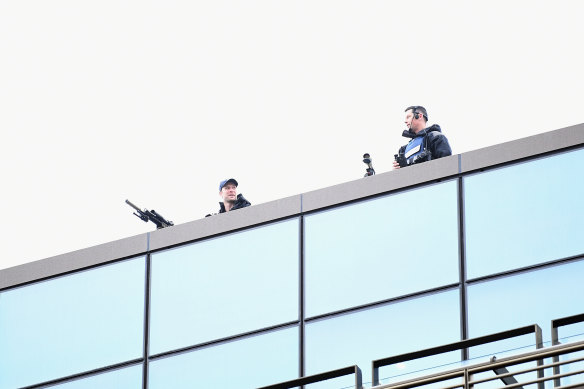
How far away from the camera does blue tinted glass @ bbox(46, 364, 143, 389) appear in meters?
19.4

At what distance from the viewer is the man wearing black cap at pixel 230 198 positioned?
20.3 meters

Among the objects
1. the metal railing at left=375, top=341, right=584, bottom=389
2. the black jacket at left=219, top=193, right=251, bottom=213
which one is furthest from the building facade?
the metal railing at left=375, top=341, right=584, bottom=389

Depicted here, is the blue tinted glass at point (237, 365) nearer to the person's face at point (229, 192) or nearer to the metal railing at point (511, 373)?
the person's face at point (229, 192)

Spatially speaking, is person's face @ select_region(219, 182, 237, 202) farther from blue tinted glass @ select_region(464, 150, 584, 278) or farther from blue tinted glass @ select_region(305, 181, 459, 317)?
blue tinted glass @ select_region(464, 150, 584, 278)

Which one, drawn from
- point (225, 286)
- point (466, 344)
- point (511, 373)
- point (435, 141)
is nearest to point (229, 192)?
point (225, 286)

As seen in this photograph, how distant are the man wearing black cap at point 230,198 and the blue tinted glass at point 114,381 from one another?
256cm

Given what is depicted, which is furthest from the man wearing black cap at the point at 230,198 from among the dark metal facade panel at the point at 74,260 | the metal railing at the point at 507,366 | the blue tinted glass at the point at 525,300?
the metal railing at the point at 507,366

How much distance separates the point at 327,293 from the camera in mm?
18562

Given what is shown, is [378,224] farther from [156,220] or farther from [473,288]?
[156,220]

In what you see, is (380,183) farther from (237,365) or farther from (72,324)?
(72,324)

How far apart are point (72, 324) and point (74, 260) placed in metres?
0.95

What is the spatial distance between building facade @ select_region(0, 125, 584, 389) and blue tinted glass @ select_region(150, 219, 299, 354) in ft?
0.06

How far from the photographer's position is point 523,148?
17969 mm

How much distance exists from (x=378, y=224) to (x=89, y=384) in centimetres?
462
